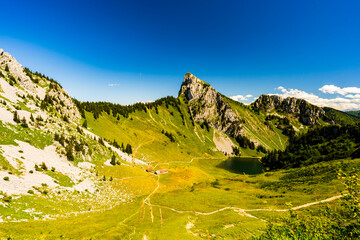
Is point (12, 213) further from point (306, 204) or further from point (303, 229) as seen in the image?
point (306, 204)

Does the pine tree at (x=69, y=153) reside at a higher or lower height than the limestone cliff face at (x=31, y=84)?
lower

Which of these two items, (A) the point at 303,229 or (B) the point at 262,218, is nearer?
(A) the point at 303,229

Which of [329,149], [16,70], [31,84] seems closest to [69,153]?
[31,84]

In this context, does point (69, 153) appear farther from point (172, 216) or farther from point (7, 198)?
point (172, 216)

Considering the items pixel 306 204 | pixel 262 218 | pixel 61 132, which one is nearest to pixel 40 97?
pixel 61 132

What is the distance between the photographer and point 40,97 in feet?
351

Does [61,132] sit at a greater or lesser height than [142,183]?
greater

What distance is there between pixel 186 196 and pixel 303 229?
5669cm

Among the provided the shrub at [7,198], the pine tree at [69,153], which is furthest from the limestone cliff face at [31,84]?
the shrub at [7,198]

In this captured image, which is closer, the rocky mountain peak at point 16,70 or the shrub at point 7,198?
the shrub at point 7,198

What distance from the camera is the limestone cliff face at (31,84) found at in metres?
98.4

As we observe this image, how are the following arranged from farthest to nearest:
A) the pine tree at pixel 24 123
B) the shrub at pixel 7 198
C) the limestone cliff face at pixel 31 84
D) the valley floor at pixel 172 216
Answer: the limestone cliff face at pixel 31 84 < the pine tree at pixel 24 123 < the shrub at pixel 7 198 < the valley floor at pixel 172 216

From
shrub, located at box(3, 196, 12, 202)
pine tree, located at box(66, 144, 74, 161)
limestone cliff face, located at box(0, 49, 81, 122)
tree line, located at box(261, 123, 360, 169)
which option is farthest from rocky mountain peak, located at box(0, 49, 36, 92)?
tree line, located at box(261, 123, 360, 169)

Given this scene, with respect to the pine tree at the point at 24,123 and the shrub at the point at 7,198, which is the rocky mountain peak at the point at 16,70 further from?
the shrub at the point at 7,198
